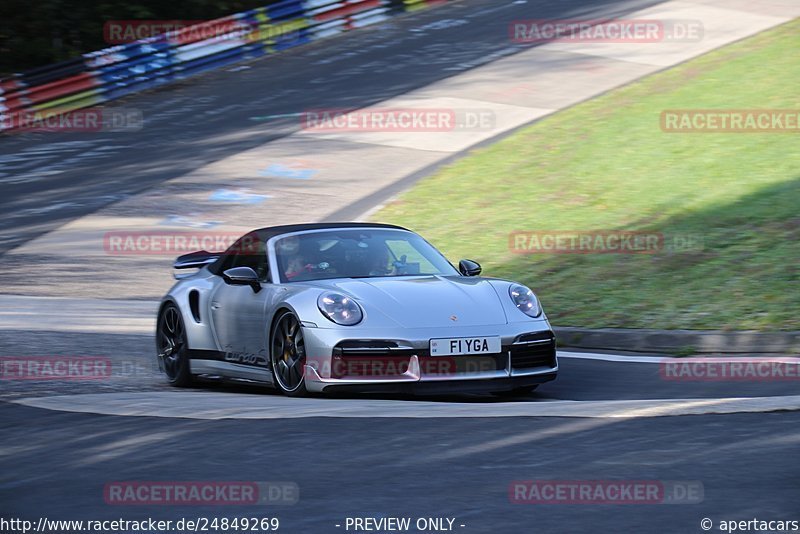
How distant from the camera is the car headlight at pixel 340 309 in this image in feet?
26.5

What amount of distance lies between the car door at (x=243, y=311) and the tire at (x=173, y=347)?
1.39 feet

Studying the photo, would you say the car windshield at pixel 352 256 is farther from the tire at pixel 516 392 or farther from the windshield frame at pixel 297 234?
the tire at pixel 516 392

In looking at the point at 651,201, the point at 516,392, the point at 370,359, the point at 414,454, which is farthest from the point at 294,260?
the point at 651,201

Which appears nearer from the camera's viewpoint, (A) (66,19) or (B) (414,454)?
(B) (414,454)

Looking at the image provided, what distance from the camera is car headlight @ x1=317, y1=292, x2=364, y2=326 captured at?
8062mm

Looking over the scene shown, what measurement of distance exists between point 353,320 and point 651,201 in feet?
25.9

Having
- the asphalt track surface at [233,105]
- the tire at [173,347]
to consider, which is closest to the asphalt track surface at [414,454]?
the tire at [173,347]

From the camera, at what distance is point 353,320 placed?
806 cm

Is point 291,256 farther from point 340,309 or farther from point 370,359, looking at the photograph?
point 370,359

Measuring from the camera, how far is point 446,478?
5.35m

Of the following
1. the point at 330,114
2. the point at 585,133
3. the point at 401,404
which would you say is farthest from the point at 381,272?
the point at 330,114

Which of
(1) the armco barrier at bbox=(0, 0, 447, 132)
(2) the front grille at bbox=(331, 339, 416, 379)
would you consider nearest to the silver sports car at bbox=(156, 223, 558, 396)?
(2) the front grille at bbox=(331, 339, 416, 379)

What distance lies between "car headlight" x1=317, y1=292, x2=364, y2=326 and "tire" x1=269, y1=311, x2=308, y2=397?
0.21 metres

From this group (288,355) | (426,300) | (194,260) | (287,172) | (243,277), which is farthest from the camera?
(287,172)
